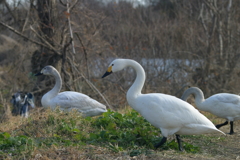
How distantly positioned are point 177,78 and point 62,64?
4310 mm

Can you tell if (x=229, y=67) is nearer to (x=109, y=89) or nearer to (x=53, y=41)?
(x=109, y=89)

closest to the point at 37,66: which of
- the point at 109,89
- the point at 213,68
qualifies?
the point at 109,89

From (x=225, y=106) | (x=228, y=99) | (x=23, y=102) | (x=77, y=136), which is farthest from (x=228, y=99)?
(x=23, y=102)

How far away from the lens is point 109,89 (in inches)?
459

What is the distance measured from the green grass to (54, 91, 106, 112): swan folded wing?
1397 mm

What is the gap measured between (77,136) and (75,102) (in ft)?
8.51

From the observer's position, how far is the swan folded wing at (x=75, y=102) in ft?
25.6

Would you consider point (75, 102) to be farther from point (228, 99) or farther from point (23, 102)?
point (228, 99)

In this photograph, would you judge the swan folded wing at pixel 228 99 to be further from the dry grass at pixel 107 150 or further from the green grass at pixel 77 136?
the green grass at pixel 77 136

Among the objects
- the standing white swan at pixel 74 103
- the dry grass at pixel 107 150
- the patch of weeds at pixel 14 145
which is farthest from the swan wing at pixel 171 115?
the standing white swan at pixel 74 103

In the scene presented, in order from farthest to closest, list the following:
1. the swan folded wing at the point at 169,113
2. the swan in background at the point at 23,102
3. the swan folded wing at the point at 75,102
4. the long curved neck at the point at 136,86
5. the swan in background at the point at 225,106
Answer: the swan in background at the point at 23,102
the swan folded wing at the point at 75,102
the swan in background at the point at 225,106
the long curved neck at the point at 136,86
the swan folded wing at the point at 169,113

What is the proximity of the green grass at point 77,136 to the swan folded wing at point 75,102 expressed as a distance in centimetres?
140

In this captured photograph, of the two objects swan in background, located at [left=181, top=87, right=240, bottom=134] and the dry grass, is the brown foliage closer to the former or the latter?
swan in background, located at [left=181, top=87, right=240, bottom=134]

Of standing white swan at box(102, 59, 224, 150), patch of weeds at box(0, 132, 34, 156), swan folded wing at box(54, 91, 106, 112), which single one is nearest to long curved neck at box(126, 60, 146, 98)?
standing white swan at box(102, 59, 224, 150)
